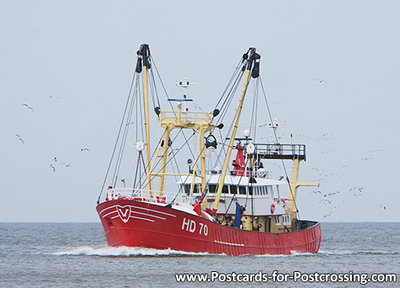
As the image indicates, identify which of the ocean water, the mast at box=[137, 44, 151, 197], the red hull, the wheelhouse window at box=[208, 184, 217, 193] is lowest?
the ocean water

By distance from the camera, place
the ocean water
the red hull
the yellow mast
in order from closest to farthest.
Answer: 1. the ocean water
2. the red hull
3. the yellow mast

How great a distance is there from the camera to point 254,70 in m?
53.7

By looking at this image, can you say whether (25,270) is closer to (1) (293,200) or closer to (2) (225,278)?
(2) (225,278)

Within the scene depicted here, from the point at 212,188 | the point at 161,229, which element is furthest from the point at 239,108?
the point at 161,229

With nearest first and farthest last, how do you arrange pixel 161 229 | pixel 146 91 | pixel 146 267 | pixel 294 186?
pixel 146 267 → pixel 161 229 → pixel 146 91 → pixel 294 186

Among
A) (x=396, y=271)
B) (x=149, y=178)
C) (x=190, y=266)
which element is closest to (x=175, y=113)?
(x=149, y=178)

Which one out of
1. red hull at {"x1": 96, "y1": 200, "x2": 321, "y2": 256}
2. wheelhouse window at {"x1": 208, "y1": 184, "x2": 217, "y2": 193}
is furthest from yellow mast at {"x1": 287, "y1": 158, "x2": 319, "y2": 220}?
red hull at {"x1": 96, "y1": 200, "x2": 321, "y2": 256}

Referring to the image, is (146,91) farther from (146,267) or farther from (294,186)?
(294,186)

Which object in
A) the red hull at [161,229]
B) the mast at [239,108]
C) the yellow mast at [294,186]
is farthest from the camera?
the yellow mast at [294,186]

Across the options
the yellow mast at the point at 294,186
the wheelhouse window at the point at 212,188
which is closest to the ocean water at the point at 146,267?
the wheelhouse window at the point at 212,188

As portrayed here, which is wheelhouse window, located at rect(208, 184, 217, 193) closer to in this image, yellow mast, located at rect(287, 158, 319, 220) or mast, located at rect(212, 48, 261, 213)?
mast, located at rect(212, 48, 261, 213)

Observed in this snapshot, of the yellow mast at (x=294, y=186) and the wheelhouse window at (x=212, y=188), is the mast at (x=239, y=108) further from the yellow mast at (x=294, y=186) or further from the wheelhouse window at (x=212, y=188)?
the yellow mast at (x=294, y=186)

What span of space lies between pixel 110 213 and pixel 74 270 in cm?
529

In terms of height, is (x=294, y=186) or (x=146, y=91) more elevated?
(x=146, y=91)
